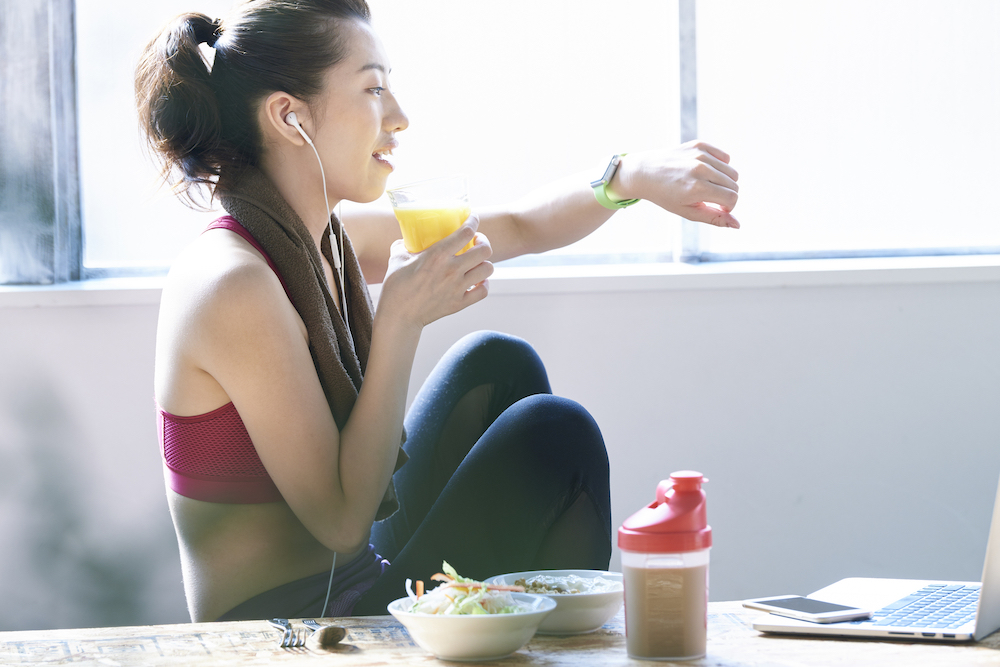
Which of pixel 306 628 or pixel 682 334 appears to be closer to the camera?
pixel 306 628

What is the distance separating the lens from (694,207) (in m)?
1.31

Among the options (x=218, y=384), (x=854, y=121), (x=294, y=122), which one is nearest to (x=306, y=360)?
(x=218, y=384)

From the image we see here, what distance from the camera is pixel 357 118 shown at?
121 cm

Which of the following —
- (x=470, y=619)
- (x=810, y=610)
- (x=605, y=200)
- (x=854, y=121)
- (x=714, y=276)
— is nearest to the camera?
(x=470, y=619)

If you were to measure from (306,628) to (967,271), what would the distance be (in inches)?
69.8

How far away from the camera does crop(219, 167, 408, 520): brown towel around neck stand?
1153mm

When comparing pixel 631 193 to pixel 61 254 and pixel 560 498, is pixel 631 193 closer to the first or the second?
pixel 560 498

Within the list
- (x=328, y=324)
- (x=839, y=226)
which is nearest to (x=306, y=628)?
(x=328, y=324)

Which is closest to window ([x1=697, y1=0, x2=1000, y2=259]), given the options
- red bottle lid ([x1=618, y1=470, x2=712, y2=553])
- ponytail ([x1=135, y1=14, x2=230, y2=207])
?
ponytail ([x1=135, y1=14, x2=230, y2=207])

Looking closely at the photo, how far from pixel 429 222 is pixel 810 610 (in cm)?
61

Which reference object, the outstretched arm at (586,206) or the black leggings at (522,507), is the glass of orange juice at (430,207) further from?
the outstretched arm at (586,206)

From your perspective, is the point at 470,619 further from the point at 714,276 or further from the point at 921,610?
the point at 714,276

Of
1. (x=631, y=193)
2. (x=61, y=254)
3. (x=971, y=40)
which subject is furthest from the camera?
(x=971, y=40)

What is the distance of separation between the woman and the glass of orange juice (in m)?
0.03
